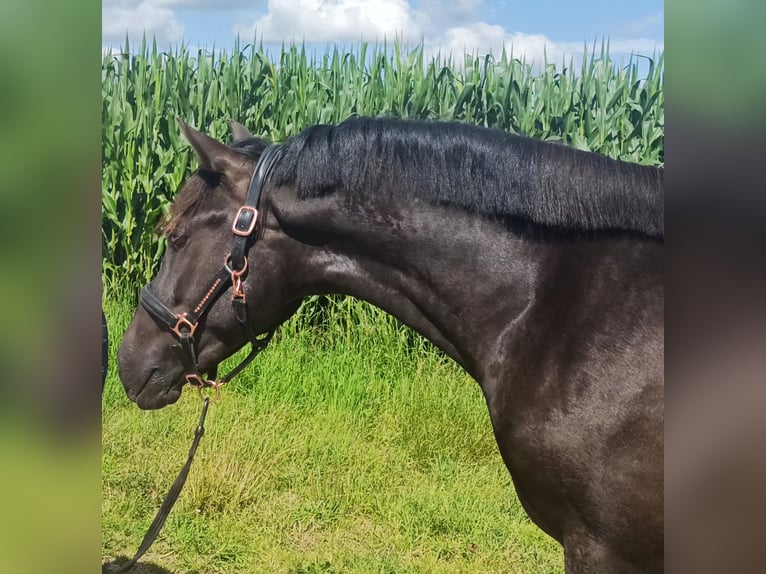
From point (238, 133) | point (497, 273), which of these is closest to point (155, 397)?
point (238, 133)

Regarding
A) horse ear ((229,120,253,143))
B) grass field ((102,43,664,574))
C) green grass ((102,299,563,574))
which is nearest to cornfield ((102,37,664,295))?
grass field ((102,43,664,574))

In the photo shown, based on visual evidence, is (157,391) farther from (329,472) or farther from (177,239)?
(329,472)

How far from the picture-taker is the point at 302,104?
6.62 meters

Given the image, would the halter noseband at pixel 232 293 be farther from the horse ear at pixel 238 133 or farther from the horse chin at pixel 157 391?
the horse ear at pixel 238 133

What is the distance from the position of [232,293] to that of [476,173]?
86 centimetres

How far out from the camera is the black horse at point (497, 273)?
1869mm

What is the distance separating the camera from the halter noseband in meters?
2.17

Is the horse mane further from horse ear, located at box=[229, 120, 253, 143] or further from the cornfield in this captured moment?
the cornfield

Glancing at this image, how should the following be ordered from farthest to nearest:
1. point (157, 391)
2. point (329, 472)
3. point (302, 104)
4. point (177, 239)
→ point (302, 104)
point (329, 472)
point (157, 391)
point (177, 239)

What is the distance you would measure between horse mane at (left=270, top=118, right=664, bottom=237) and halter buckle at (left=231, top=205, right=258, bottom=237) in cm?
13
